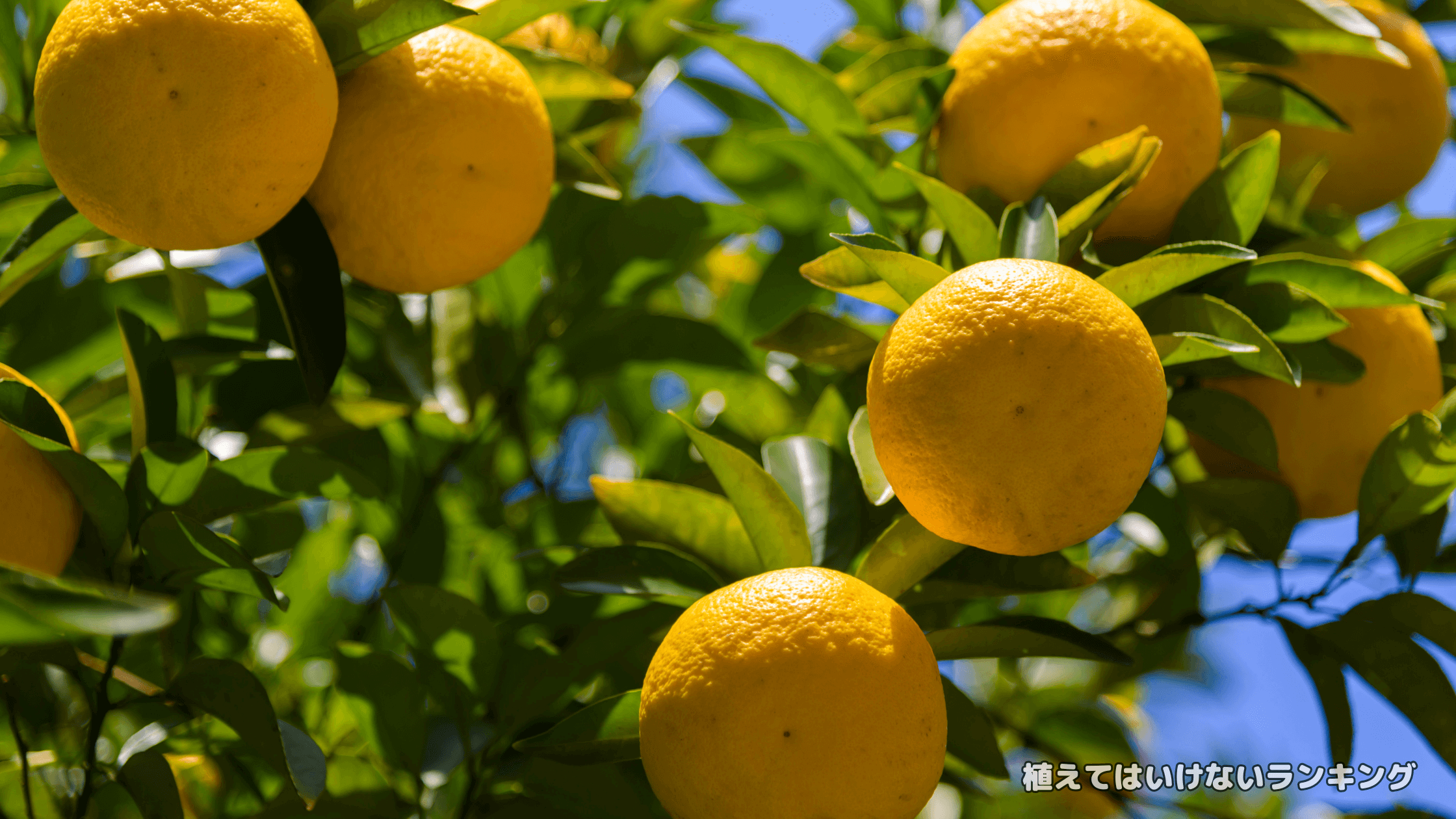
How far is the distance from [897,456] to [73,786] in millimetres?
1060

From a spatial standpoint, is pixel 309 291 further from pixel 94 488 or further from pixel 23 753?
pixel 23 753

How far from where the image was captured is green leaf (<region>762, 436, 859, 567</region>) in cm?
111

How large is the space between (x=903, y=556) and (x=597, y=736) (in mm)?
358

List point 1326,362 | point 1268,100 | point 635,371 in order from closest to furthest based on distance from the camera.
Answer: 1. point 1326,362
2. point 1268,100
3. point 635,371

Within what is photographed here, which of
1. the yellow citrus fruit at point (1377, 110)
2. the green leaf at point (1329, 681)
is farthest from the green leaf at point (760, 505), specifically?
the yellow citrus fruit at point (1377, 110)

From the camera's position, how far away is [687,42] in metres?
1.81

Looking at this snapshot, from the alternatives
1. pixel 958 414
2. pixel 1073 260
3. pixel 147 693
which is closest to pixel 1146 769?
pixel 1073 260

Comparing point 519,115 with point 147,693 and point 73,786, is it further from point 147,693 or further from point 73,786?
point 73,786

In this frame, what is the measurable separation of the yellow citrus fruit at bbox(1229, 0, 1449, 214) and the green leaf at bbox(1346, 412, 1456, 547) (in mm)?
479

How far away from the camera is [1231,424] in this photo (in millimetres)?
1166

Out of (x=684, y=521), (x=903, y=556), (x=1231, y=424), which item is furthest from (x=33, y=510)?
(x=1231, y=424)

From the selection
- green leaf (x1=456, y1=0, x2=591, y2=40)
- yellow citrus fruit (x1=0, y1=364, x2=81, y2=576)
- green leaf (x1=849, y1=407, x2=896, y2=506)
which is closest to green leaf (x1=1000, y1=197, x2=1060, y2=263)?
green leaf (x1=849, y1=407, x2=896, y2=506)

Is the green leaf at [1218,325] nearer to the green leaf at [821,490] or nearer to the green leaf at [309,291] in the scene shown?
the green leaf at [821,490]

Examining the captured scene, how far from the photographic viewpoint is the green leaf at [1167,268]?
38.0 inches
